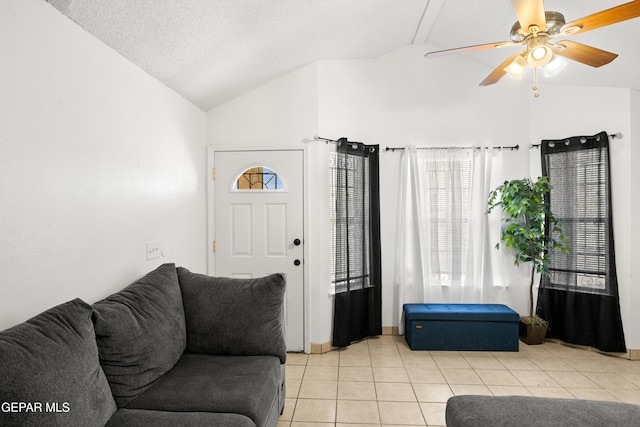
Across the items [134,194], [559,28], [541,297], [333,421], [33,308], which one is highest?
[559,28]

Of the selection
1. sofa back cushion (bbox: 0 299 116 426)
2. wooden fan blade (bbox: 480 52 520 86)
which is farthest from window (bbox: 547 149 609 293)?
sofa back cushion (bbox: 0 299 116 426)

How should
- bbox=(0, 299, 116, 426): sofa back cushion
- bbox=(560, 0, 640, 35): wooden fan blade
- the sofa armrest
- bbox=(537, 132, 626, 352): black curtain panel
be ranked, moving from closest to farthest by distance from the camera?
bbox=(0, 299, 116, 426): sofa back cushion, bbox=(560, 0, 640, 35): wooden fan blade, the sofa armrest, bbox=(537, 132, 626, 352): black curtain panel

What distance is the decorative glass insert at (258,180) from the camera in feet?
12.1

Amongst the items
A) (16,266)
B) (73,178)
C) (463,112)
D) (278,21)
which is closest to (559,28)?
(278,21)

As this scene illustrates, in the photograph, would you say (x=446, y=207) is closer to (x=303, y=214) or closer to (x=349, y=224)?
A: (x=349, y=224)

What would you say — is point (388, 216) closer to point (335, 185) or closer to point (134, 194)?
point (335, 185)

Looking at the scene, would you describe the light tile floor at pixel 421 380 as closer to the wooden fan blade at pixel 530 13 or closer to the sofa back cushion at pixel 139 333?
the sofa back cushion at pixel 139 333

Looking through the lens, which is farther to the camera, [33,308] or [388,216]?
[388,216]

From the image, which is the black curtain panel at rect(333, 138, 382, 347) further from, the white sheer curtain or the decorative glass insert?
the decorative glass insert

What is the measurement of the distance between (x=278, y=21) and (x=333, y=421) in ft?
8.90

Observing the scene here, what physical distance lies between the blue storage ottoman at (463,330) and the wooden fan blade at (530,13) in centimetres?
254

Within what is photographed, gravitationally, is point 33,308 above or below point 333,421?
above

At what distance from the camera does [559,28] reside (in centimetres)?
200

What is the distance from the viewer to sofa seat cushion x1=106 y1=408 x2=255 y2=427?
4.87 ft
